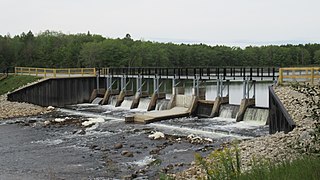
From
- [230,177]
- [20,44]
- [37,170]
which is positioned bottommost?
[37,170]

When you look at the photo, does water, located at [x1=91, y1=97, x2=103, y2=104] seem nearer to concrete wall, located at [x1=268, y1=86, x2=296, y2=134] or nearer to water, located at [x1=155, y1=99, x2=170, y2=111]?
water, located at [x1=155, y1=99, x2=170, y2=111]

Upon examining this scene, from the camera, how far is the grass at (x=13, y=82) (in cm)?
3934

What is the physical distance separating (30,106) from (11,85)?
237 inches

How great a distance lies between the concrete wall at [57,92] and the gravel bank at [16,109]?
1.11 m

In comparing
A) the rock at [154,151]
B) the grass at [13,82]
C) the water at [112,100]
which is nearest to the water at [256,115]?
the rock at [154,151]

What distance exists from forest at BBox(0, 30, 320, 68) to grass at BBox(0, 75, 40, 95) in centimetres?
3529

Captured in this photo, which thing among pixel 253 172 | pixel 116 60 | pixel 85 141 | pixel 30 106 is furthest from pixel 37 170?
pixel 116 60

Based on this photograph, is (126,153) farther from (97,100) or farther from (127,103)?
(97,100)

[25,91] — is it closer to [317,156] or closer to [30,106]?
[30,106]

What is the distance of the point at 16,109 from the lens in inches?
1358

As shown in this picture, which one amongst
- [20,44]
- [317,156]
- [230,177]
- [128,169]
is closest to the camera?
[230,177]

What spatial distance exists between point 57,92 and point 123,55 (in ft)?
164

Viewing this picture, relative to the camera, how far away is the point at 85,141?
71.6 feet

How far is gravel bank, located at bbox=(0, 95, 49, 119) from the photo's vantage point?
33050mm
